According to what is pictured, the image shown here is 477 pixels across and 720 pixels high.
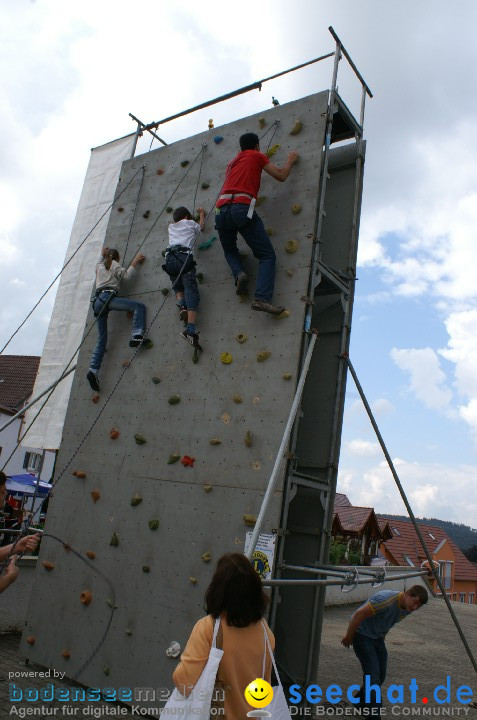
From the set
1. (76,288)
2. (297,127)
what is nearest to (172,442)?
(297,127)

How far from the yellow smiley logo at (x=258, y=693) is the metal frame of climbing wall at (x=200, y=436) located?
6.96ft

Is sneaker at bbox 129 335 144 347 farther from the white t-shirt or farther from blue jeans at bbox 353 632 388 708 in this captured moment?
blue jeans at bbox 353 632 388 708

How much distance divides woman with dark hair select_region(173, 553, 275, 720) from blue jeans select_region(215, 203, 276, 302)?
124 inches

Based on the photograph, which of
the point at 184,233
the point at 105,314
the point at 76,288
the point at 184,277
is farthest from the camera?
the point at 76,288

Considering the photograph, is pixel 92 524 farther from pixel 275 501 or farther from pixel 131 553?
pixel 275 501

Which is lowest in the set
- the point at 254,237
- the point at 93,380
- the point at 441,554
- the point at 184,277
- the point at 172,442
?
the point at 441,554

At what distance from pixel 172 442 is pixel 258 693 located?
337 cm

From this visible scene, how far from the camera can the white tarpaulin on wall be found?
343 inches

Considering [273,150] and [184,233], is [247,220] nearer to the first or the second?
[184,233]

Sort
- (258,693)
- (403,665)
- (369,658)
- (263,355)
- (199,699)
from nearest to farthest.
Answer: (199,699)
(258,693)
(369,658)
(263,355)
(403,665)

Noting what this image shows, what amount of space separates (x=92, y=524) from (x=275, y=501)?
2.41 metres

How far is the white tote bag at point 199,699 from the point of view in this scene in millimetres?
2451

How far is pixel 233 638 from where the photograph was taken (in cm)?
264

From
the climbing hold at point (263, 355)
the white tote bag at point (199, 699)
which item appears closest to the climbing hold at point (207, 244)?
the climbing hold at point (263, 355)
